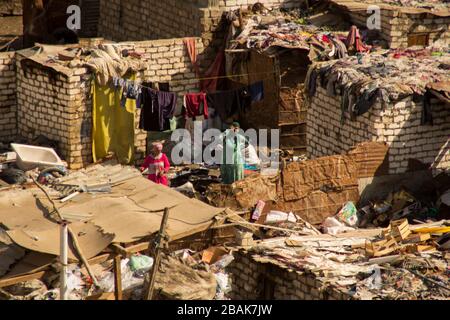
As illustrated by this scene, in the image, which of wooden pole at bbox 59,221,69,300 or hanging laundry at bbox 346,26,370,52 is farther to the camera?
hanging laundry at bbox 346,26,370,52

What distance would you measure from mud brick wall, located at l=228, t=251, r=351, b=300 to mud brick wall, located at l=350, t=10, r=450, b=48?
27.6 ft

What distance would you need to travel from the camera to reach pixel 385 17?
2580 centimetres

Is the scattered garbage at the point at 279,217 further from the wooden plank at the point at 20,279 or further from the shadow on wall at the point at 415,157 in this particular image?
the wooden plank at the point at 20,279

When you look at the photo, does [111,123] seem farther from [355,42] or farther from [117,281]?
[117,281]

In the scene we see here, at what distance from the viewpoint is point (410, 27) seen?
25656 millimetres

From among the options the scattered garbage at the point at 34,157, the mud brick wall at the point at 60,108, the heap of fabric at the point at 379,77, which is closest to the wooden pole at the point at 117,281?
the heap of fabric at the point at 379,77

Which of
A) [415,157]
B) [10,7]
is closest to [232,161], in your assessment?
[415,157]

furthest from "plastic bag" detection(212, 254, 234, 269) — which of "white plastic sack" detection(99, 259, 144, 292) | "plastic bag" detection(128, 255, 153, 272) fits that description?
"white plastic sack" detection(99, 259, 144, 292)

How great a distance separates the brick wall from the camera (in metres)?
23.9

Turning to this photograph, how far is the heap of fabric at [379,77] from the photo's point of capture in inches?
855

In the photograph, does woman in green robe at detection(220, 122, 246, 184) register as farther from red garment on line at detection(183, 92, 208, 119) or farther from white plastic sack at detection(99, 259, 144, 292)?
white plastic sack at detection(99, 259, 144, 292)

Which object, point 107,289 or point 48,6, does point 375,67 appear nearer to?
point 107,289

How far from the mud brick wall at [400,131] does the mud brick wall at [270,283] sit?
4.39 m

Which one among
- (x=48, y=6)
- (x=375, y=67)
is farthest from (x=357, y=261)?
(x=48, y=6)
